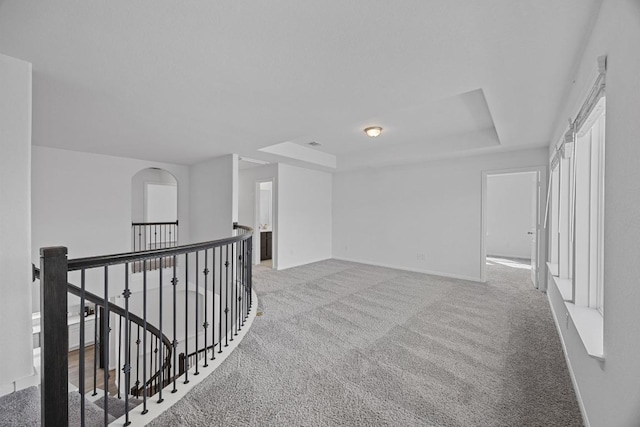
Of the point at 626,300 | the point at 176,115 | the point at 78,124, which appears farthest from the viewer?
the point at 78,124

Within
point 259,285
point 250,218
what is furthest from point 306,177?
point 259,285

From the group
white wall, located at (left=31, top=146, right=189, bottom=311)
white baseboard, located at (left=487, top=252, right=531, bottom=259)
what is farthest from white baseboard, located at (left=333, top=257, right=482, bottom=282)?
white wall, located at (left=31, top=146, right=189, bottom=311)

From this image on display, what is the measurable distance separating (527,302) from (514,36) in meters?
3.46

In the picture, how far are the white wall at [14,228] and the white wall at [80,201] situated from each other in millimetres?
2978

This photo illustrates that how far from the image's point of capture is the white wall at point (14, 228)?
67.6 inches

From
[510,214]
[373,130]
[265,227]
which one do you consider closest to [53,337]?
[373,130]

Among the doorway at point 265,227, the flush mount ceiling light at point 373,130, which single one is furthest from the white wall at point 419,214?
the flush mount ceiling light at point 373,130

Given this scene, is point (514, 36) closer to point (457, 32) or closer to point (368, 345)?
point (457, 32)

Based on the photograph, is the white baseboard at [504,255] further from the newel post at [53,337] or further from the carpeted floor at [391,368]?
the newel post at [53,337]

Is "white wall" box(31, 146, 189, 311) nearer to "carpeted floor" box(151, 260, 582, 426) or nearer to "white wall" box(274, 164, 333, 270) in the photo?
"white wall" box(274, 164, 333, 270)

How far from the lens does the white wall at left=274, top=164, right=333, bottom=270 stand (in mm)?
5680

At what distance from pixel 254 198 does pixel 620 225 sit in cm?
599

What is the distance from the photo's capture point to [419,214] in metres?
5.34

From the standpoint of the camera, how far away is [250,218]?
6441 millimetres
